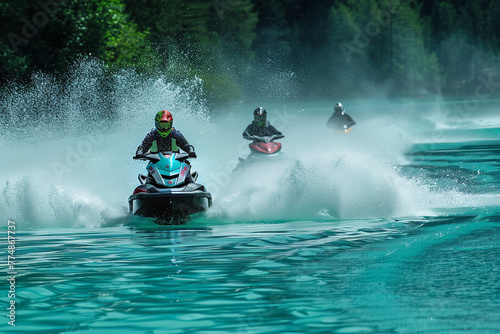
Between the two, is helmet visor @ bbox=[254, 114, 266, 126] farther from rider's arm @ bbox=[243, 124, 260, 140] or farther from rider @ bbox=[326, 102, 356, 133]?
rider @ bbox=[326, 102, 356, 133]

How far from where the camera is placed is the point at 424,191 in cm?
1606

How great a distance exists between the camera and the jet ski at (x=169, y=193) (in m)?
12.4

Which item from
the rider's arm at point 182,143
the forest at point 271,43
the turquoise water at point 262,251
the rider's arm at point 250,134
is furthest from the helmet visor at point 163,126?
the forest at point 271,43

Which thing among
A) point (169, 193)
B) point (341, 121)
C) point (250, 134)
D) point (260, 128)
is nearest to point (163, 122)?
point (169, 193)

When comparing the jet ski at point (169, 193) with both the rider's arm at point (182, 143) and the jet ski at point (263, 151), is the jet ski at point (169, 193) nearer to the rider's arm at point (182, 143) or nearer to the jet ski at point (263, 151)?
the rider's arm at point (182, 143)

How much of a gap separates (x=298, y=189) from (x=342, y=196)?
26.0 inches

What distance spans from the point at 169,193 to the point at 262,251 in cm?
238

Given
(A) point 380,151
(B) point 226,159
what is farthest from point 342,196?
(A) point 380,151

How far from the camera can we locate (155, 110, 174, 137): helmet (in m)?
13.3

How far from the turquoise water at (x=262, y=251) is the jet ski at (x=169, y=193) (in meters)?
0.28

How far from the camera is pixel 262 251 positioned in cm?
1035

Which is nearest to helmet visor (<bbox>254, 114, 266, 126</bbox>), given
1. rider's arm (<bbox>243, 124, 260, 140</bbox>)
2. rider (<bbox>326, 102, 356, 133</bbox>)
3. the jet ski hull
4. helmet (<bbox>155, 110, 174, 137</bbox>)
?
rider's arm (<bbox>243, 124, 260, 140</bbox>)

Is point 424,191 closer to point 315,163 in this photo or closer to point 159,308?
point 315,163

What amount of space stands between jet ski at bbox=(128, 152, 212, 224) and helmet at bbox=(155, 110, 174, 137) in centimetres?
57
